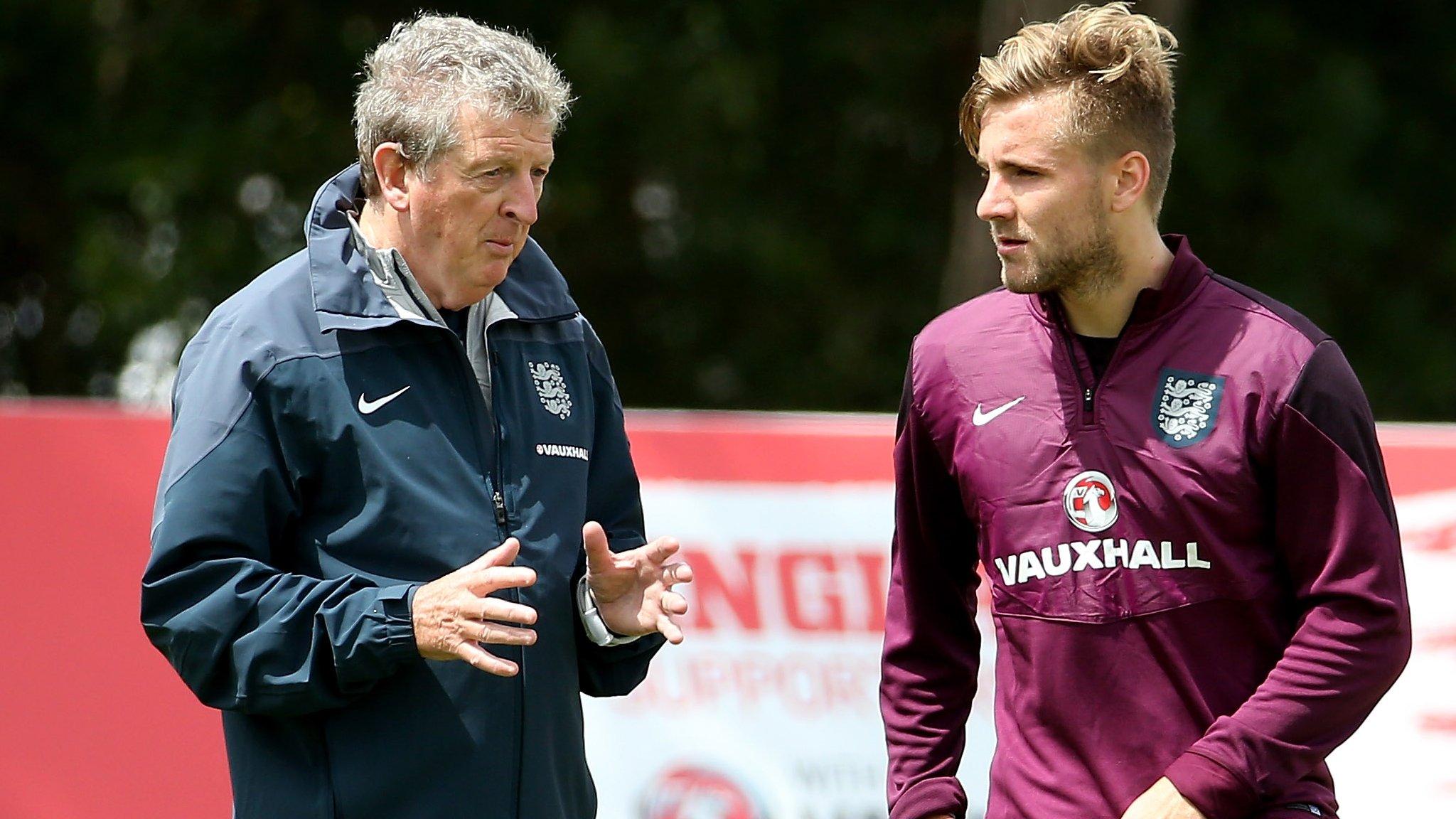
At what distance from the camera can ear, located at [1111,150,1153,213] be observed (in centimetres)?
288

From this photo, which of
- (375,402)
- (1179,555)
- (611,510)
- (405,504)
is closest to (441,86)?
(375,402)

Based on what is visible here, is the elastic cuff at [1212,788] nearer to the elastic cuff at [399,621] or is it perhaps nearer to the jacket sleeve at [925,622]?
the jacket sleeve at [925,622]

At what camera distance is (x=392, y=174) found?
2.86 meters

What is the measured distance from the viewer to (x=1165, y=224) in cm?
1066

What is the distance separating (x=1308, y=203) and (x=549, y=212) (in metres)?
4.73

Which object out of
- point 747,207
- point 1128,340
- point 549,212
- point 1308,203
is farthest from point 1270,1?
point 1128,340

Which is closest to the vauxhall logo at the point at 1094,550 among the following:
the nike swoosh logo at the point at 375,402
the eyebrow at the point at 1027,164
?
the eyebrow at the point at 1027,164

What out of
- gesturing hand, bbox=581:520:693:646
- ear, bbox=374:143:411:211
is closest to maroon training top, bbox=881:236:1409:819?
gesturing hand, bbox=581:520:693:646

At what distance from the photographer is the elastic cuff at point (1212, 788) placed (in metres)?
2.61

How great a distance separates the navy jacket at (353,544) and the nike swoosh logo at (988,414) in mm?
713

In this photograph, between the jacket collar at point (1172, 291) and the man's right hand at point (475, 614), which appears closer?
the man's right hand at point (475, 614)

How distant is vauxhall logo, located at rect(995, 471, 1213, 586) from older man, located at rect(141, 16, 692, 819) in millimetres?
592

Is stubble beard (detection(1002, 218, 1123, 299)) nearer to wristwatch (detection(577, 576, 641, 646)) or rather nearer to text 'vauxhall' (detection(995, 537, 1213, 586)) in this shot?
text 'vauxhall' (detection(995, 537, 1213, 586))

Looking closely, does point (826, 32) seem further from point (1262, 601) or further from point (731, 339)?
point (1262, 601)
